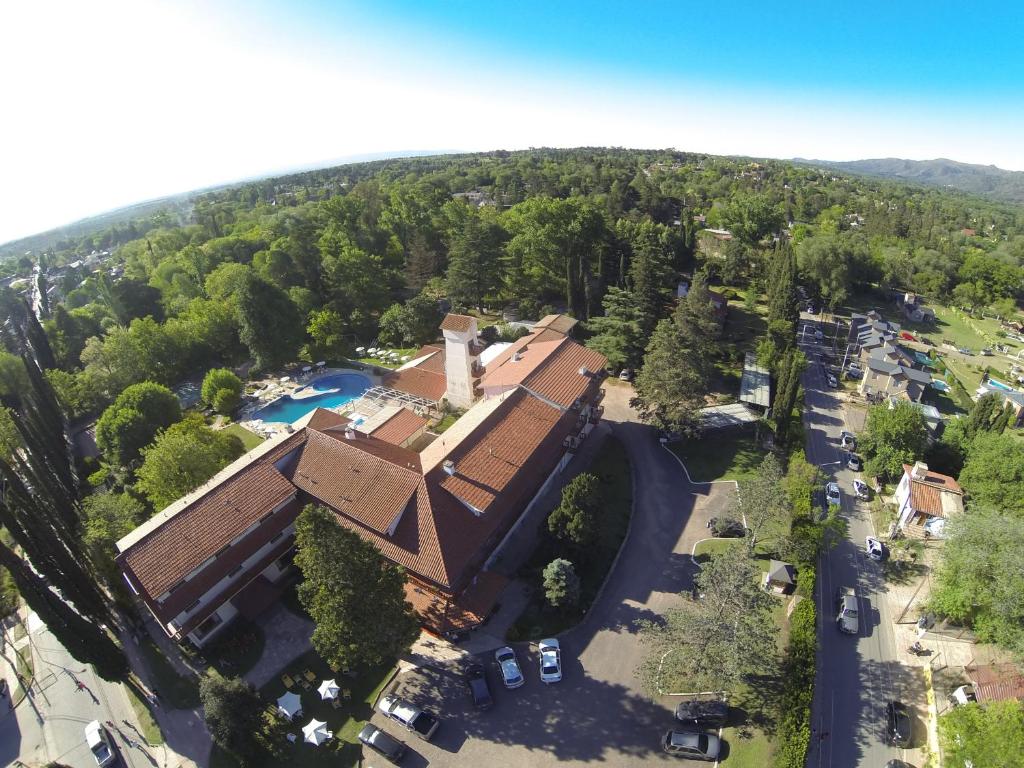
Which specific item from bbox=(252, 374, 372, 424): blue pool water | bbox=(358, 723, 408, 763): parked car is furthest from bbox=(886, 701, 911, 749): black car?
bbox=(252, 374, 372, 424): blue pool water

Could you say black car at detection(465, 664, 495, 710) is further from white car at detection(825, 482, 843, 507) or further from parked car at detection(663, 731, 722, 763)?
white car at detection(825, 482, 843, 507)

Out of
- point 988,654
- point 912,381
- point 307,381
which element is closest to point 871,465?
point 988,654

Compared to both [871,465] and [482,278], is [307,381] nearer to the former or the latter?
[482,278]

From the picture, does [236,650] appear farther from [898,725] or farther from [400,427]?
[898,725]

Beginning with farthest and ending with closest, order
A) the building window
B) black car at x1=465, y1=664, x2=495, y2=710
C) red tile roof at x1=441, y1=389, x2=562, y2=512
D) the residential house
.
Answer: the residential house
red tile roof at x1=441, y1=389, x2=562, y2=512
the building window
black car at x1=465, y1=664, x2=495, y2=710

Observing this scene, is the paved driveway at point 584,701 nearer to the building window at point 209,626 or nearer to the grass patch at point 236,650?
the grass patch at point 236,650

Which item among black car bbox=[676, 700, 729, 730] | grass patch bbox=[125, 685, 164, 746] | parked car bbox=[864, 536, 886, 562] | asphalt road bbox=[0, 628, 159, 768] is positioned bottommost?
asphalt road bbox=[0, 628, 159, 768]
